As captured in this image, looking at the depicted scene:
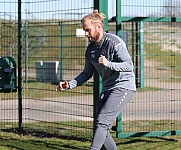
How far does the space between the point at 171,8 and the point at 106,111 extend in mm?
3434

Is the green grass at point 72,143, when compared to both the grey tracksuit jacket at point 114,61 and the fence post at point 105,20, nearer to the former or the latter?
the fence post at point 105,20

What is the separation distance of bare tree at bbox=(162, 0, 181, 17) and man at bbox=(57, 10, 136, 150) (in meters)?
2.88

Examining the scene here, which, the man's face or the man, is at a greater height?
the man's face

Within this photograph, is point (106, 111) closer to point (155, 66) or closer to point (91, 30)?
point (91, 30)

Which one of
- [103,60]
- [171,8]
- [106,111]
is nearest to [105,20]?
[171,8]

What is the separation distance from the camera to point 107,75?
6.36 m

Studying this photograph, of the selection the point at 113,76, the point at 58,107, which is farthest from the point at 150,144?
the point at 58,107

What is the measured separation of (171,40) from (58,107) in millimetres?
4313

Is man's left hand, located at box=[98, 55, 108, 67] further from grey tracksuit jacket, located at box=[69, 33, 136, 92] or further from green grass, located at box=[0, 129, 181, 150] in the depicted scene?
green grass, located at box=[0, 129, 181, 150]

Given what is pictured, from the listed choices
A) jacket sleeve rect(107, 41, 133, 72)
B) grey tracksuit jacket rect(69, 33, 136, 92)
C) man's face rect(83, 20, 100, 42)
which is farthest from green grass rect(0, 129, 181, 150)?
man's face rect(83, 20, 100, 42)

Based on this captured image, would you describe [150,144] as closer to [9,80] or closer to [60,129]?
[60,129]

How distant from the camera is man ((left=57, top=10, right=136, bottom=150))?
619cm

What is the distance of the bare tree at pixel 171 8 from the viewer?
29.5 feet

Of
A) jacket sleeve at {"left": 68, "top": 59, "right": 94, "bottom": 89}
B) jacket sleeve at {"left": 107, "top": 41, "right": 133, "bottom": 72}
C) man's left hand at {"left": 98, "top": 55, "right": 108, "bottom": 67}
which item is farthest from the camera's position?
jacket sleeve at {"left": 68, "top": 59, "right": 94, "bottom": 89}
